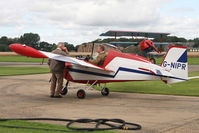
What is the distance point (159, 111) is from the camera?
24.2 feet

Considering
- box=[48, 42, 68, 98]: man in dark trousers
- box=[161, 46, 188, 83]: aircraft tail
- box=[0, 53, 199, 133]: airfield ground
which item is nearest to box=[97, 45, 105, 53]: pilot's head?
box=[48, 42, 68, 98]: man in dark trousers

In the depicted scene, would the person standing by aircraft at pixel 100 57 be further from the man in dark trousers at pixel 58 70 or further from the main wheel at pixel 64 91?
the main wheel at pixel 64 91

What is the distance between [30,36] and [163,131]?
117 m

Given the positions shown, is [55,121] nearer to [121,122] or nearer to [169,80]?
[121,122]

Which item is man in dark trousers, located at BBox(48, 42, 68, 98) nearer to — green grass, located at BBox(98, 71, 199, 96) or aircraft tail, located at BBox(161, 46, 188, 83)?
green grass, located at BBox(98, 71, 199, 96)

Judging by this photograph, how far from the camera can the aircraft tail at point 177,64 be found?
955 centimetres

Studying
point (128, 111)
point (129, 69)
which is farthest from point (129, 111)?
point (129, 69)

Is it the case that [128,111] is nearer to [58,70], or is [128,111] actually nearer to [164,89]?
[58,70]

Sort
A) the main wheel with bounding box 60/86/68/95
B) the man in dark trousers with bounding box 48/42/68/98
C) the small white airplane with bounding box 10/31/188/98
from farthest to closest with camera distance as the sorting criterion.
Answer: the main wheel with bounding box 60/86/68/95
the man in dark trousers with bounding box 48/42/68/98
the small white airplane with bounding box 10/31/188/98

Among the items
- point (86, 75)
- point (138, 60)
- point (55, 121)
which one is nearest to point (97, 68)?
point (86, 75)

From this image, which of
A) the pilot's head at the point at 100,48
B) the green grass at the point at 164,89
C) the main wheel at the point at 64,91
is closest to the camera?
the pilot's head at the point at 100,48

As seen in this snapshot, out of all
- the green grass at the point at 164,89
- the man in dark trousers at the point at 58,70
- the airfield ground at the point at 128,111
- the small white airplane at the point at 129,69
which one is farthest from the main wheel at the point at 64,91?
the green grass at the point at 164,89

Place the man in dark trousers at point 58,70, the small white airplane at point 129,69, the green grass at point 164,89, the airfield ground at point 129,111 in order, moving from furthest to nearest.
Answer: the green grass at point 164,89 → the man in dark trousers at point 58,70 → the small white airplane at point 129,69 → the airfield ground at point 129,111

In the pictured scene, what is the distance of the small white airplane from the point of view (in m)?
9.53
